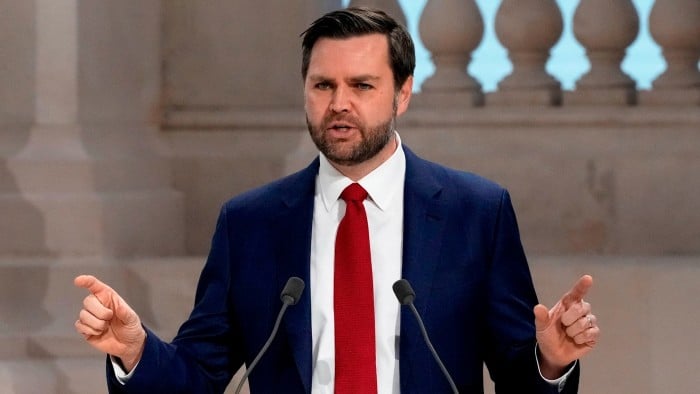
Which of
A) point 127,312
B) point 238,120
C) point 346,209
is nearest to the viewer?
point 127,312

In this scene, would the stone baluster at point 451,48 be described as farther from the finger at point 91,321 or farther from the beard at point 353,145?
the finger at point 91,321

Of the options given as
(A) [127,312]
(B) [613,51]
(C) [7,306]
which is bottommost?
(C) [7,306]

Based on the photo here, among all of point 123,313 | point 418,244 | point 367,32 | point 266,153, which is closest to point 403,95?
point 367,32

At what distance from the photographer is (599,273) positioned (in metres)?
4.69

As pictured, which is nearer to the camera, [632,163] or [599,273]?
[599,273]

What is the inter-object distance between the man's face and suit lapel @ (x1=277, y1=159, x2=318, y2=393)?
6.4 inches

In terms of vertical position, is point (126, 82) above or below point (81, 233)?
above

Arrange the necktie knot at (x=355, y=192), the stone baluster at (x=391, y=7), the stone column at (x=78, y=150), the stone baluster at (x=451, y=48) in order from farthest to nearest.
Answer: the stone baluster at (x=391, y=7), the stone baluster at (x=451, y=48), the stone column at (x=78, y=150), the necktie knot at (x=355, y=192)

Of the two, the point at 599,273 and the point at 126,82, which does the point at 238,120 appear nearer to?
the point at 126,82

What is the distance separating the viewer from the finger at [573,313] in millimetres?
2883

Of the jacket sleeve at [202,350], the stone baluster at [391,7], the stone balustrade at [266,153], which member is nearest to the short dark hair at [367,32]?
the jacket sleeve at [202,350]

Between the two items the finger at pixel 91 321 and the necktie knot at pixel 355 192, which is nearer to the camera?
the finger at pixel 91 321

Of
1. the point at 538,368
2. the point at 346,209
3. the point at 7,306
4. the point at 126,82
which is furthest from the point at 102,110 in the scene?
the point at 538,368

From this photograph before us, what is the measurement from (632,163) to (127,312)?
2.39 m
